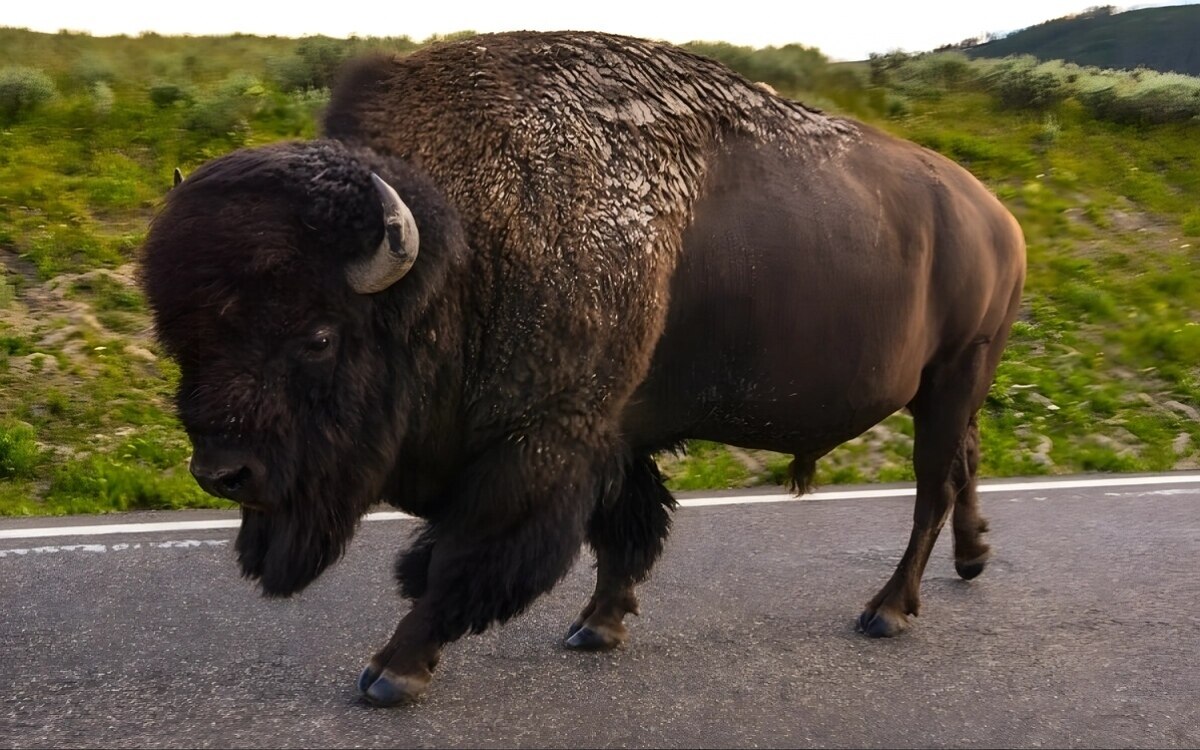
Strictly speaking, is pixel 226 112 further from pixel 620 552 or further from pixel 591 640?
pixel 591 640

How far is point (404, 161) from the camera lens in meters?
3.47

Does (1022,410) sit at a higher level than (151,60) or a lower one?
lower

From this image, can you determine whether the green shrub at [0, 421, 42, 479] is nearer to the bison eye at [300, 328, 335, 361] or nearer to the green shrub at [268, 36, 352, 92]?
the bison eye at [300, 328, 335, 361]

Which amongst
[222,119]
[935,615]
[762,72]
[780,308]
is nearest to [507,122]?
[780,308]

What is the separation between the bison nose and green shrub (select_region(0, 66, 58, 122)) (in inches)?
412

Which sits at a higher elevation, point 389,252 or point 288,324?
point 389,252

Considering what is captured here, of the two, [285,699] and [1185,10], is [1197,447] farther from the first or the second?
[1185,10]

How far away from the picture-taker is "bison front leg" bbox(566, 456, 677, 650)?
13.5ft

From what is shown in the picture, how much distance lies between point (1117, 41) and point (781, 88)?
10.5 metres

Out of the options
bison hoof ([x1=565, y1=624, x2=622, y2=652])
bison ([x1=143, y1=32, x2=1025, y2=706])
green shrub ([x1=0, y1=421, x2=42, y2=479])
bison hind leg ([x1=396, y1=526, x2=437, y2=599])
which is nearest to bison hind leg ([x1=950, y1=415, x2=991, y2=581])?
bison ([x1=143, y1=32, x2=1025, y2=706])

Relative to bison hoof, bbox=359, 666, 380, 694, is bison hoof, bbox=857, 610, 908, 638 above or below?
below

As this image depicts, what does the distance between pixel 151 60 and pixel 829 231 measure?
1278 cm

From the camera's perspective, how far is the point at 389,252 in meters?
3.14

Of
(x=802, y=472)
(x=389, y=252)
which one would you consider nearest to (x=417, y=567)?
(x=389, y=252)
